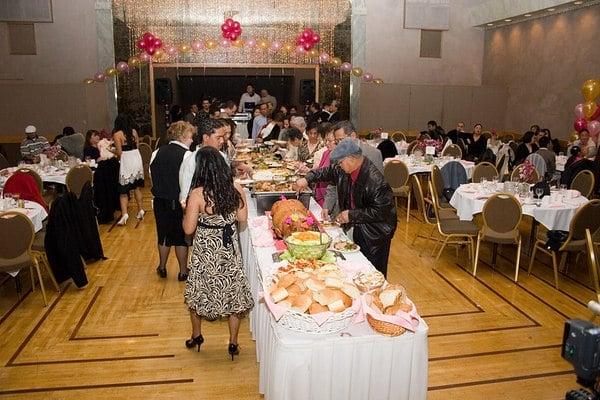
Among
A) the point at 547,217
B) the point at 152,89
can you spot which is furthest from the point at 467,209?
the point at 152,89

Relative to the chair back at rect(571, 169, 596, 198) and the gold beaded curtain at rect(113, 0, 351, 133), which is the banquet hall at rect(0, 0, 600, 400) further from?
the gold beaded curtain at rect(113, 0, 351, 133)

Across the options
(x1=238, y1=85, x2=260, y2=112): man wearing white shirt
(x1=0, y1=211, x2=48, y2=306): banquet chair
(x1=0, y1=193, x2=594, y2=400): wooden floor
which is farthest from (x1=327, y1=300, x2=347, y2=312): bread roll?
(x1=238, y1=85, x2=260, y2=112): man wearing white shirt

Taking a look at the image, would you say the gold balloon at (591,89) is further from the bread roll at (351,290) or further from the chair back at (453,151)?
the bread roll at (351,290)

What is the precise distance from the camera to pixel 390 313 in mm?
2541

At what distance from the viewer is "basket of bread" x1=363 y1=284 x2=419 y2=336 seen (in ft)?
8.20

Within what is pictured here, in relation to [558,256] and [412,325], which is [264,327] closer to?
[412,325]

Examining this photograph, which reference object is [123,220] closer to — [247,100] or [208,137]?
[208,137]

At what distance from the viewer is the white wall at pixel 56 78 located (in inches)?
496

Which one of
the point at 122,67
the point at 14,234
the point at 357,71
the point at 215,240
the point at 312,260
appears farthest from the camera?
the point at 357,71

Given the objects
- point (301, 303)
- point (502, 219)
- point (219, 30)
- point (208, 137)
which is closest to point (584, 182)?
point (502, 219)

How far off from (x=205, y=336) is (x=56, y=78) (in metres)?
11.1

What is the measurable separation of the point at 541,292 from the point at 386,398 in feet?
10.5

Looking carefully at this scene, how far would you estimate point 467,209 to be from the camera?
19.2 feet

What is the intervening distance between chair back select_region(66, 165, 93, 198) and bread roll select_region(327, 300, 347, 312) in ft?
17.5
